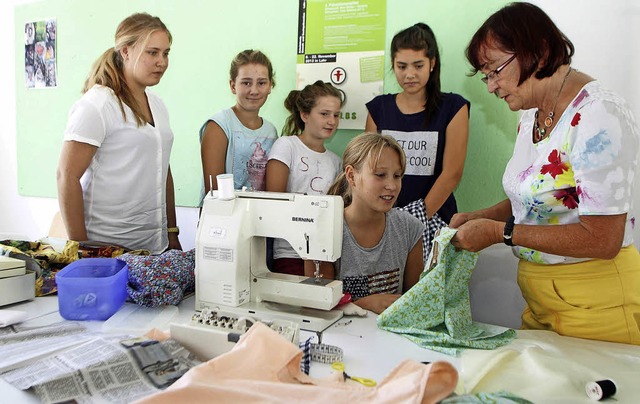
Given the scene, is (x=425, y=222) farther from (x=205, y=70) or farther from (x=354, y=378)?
(x=205, y=70)

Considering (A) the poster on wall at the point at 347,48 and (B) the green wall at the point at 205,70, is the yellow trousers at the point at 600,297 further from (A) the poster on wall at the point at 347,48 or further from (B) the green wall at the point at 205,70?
(A) the poster on wall at the point at 347,48

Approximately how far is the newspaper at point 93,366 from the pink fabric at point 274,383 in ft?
0.39

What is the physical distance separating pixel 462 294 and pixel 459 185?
3.43 ft

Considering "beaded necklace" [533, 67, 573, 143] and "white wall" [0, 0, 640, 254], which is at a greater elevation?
"white wall" [0, 0, 640, 254]

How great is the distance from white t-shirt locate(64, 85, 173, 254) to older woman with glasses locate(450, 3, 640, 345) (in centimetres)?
130

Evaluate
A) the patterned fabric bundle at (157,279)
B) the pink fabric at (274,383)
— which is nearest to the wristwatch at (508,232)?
the pink fabric at (274,383)

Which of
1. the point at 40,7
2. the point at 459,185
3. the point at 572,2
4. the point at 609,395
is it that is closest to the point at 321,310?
the point at 609,395

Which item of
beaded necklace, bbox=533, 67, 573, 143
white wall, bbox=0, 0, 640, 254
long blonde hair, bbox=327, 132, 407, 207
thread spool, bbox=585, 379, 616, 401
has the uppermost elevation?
white wall, bbox=0, 0, 640, 254

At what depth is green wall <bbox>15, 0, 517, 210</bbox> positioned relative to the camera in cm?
222

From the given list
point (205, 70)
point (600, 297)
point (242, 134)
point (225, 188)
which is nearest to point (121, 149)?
point (242, 134)

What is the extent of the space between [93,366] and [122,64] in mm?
1436

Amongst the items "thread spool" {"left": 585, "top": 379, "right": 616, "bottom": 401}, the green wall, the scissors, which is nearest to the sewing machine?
the scissors

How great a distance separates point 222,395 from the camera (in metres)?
0.78

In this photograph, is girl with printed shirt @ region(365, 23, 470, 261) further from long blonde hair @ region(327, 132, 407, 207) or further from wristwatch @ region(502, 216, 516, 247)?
wristwatch @ region(502, 216, 516, 247)
